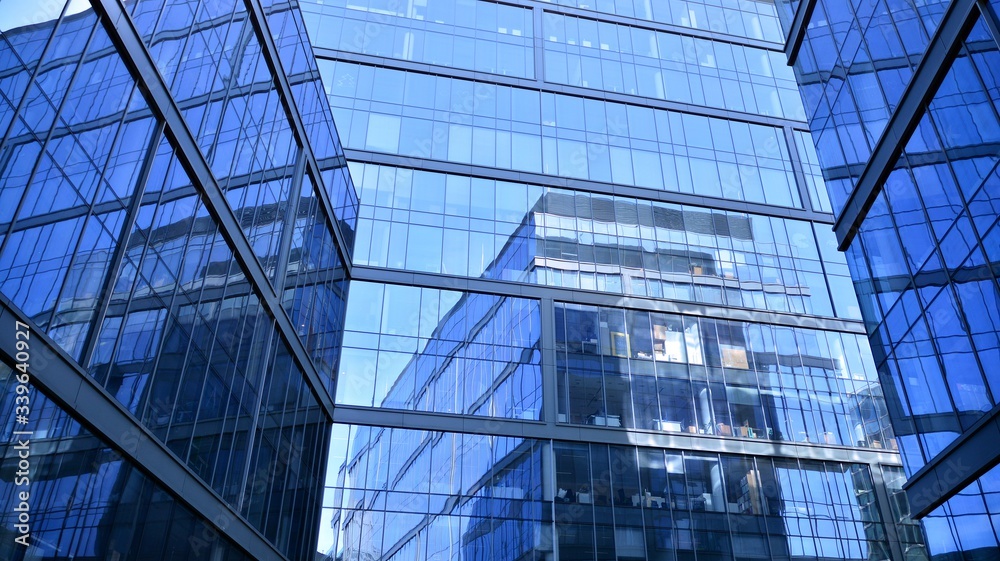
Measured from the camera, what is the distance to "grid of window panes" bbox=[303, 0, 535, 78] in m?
46.1

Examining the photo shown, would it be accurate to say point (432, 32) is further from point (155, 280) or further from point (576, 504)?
point (155, 280)

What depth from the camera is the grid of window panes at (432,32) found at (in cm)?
4612

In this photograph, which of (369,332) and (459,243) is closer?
(369,332)

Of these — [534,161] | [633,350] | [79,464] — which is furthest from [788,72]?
[79,464]

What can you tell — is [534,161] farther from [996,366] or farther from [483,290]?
[996,366]

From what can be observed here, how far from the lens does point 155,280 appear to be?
739 inches

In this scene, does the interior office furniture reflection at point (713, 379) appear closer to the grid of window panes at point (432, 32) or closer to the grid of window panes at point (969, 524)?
the grid of window panes at point (969, 524)

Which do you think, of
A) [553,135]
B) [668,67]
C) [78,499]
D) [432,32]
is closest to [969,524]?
[78,499]

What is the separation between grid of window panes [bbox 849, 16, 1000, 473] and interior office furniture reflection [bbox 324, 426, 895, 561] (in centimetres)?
1246

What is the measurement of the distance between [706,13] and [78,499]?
47.4 meters

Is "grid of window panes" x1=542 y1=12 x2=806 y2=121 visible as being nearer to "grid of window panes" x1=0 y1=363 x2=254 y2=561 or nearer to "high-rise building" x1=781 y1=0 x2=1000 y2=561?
"high-rise building" x1=781 y1=0 x2=1000 y2=561

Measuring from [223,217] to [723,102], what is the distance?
3335 cm

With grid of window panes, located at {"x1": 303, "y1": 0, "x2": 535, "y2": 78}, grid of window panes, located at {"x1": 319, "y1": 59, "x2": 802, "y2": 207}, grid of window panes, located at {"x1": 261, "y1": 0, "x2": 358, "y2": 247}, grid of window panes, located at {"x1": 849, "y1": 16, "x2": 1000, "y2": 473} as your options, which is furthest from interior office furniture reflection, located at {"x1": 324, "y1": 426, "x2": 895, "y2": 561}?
grid of window panes, located at {"x1": 303, "y1": 0, "x2": 535, "y2": 78}

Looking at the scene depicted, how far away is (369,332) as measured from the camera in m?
36.4
